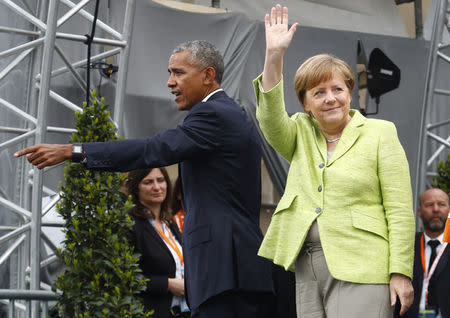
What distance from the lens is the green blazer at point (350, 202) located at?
268 cm

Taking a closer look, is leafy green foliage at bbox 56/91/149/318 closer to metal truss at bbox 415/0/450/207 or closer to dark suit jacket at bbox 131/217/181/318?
dark suit jacket at bbox 131/217/181/318

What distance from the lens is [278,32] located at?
9.43 feet

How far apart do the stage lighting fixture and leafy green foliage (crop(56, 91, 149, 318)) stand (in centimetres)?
454

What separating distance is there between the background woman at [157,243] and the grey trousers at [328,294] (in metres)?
2.08

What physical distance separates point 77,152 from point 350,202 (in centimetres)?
104

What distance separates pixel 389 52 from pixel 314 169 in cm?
705

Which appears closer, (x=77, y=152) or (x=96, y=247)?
(x=77, y=152)

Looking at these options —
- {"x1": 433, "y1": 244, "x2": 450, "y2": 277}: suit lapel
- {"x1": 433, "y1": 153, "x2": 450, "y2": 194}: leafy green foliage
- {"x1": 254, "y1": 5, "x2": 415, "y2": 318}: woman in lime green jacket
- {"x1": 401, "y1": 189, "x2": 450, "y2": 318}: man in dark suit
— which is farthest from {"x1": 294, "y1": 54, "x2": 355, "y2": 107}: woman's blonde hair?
{"x1": 433, "y1": 153, "x2": 450, "y2": 194}: leafy green foliage

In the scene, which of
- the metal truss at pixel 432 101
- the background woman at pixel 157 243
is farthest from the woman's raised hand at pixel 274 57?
the metal truss at pixel 432 101

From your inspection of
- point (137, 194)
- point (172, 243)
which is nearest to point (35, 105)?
point (137, 194)

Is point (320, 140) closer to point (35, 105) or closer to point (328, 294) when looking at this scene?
point (328, 294)

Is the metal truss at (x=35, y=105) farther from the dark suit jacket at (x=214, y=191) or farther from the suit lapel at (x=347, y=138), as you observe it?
the suit lapel at (x=347, y=138)

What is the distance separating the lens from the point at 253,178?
3.36 metres

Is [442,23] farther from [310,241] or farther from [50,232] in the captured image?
[310,241]
